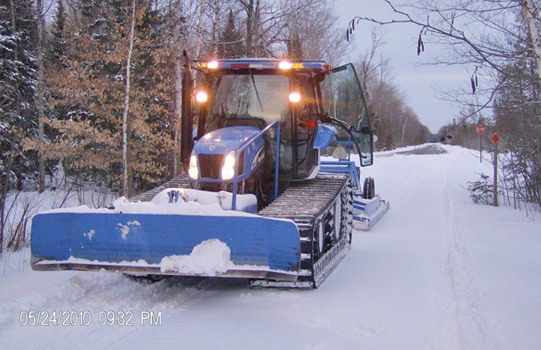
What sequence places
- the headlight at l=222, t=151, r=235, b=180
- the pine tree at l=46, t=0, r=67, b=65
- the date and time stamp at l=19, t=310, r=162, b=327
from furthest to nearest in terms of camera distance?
the pine tree at l=46, t=0, r=67, b=65 < the headlight at l=222, t=151, r=235, b=180 < the date and time stamp at l=19, t=310, r=162, b=327

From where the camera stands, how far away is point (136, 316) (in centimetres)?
444

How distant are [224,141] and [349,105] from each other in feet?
7.30

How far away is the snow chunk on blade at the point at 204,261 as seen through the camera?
4590 mm

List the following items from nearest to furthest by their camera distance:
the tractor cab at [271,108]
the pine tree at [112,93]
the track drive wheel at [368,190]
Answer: the tractor cab at [271,108] < the track drive wheel at [368,190] < the pine tree at [112,93]

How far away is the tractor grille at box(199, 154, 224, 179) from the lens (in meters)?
5.63

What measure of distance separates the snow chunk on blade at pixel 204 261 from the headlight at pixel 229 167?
1132 millimetres

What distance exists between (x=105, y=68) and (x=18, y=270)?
1070 centimetres

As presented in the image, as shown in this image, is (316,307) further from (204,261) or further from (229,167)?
(229,167)

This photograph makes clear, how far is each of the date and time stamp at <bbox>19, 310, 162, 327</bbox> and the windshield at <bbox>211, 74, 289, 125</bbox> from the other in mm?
3011

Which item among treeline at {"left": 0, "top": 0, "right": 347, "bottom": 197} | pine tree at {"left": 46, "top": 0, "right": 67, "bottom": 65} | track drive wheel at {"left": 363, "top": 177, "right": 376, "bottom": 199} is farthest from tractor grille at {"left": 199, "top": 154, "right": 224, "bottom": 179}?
pine tree at {"left": 46, "top": 0, "right": 67, "bottom": 65}

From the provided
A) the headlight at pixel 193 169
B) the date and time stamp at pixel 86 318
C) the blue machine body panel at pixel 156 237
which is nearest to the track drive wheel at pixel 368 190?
the headlight at pixel 193 169

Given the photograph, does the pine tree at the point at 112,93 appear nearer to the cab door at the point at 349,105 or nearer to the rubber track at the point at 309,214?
the cab door at the point at 349,105

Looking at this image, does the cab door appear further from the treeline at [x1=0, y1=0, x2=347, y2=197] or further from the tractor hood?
the treeline at [x1=0, y1=0, x2=347, y2=197]

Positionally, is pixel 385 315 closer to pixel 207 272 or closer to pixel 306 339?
pixel 306 339
